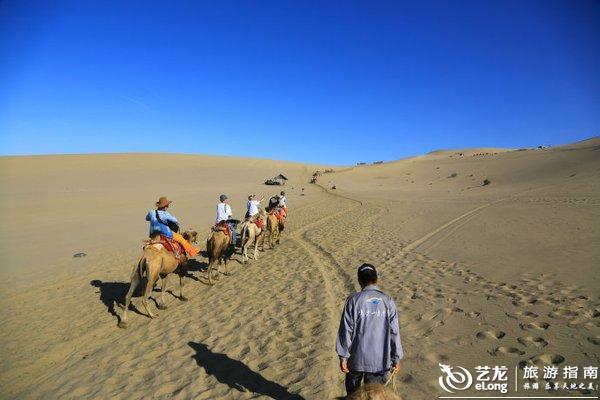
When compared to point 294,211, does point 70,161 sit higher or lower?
higher

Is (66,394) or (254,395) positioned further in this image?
(66,394)

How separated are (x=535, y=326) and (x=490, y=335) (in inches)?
35.8

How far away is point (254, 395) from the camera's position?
234 inches

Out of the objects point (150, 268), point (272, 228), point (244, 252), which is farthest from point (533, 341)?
point (272, 228)

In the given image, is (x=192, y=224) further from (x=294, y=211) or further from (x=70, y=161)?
(x=70, y=161)

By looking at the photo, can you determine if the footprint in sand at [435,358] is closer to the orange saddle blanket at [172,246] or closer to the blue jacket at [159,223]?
the orange saddle blanket at [172,246]

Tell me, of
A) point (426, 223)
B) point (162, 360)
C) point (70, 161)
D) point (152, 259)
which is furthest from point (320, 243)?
point (70, 161)

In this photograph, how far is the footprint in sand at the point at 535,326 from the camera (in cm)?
712

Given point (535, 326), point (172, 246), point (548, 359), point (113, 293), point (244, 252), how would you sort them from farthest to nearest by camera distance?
point (244, 252)
point (113, 293)
point (172, 246)
point (535, 326)
point (548, 359)

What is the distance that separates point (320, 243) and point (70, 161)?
222 ft

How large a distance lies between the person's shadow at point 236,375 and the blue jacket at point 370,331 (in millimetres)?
2016

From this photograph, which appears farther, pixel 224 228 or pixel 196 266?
pixel 196 266

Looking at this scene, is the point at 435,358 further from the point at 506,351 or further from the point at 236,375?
the point at 236,375

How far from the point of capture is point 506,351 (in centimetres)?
648
